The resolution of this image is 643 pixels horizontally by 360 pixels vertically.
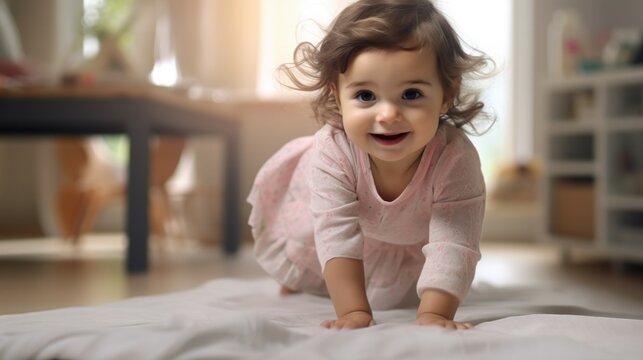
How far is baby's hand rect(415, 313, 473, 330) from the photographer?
2.85ft

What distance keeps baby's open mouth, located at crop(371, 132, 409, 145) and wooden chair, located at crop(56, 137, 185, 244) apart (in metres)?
1.79

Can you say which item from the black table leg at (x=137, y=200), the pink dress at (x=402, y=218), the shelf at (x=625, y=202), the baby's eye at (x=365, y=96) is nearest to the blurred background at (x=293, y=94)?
the shelf at (x=625, y=202)

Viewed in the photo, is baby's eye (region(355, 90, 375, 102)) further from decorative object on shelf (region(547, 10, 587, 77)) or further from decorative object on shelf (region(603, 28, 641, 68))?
decorative object on shelf (region(547, 10, 587, 77))

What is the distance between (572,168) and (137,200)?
4.25 ft

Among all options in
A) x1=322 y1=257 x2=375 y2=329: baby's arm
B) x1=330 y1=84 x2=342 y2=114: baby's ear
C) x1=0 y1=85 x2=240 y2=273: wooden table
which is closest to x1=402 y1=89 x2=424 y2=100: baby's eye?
x1=330 y1=84 x2=342 y2=114: baby's ear

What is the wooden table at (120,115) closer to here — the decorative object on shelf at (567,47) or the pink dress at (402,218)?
the pink dress at (402,218)

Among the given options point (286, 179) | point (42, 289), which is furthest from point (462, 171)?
point (42, 289)

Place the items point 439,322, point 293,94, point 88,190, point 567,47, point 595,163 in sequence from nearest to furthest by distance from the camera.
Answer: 1. point 439,322
2. point 595,163
3. point 567,47
4. point 88,190
5. point 293,94

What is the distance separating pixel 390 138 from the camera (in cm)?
93

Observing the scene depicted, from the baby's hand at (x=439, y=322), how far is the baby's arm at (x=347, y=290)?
0.21 feet

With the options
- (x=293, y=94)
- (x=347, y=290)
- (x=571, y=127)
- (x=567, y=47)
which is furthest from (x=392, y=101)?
(x=293, y=94)

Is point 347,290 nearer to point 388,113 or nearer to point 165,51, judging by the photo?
point 388,113

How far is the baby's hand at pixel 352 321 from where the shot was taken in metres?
0.88

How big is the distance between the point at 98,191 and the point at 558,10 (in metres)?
2.02
